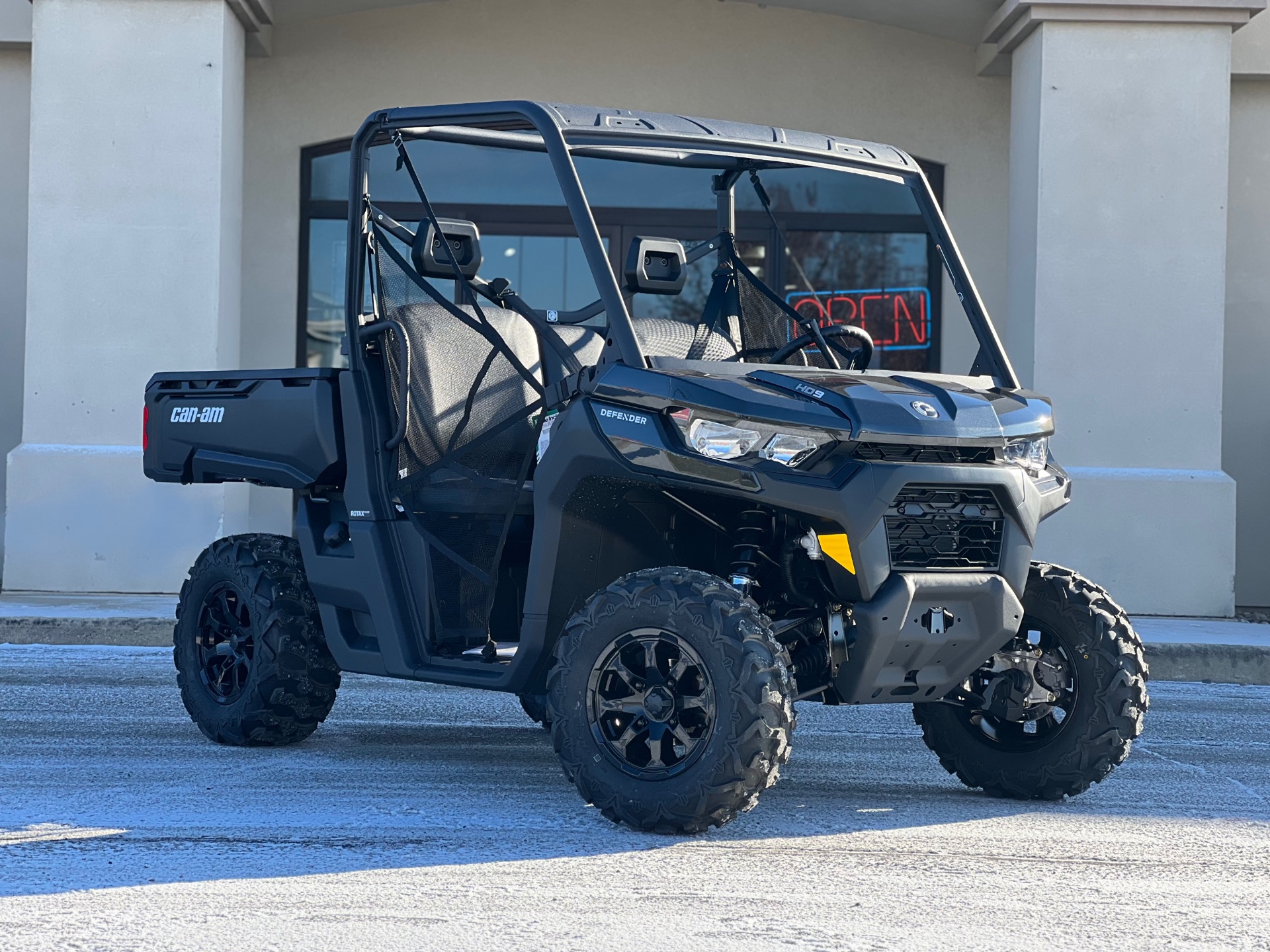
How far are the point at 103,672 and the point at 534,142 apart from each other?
4.21 meters

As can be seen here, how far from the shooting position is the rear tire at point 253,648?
604 centimetres

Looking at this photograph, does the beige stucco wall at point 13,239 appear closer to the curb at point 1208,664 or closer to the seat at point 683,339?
the curb at point 1208,664

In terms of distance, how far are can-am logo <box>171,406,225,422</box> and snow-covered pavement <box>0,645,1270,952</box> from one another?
47.7 inches

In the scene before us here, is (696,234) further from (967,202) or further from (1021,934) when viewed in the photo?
(1021,934)

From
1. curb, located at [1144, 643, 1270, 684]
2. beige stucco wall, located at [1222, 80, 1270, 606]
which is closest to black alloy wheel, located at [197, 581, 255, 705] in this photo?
curb, located at [1144, 643, 1270, 684]

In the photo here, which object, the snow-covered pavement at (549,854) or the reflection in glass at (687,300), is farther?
the reflection in glass at (687,300)

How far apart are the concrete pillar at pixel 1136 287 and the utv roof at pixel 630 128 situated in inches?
274

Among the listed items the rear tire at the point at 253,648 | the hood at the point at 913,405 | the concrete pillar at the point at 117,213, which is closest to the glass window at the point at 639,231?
the concrete pillar at the point at 117,213

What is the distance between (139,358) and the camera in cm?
1223

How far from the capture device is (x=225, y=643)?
20.8 feet

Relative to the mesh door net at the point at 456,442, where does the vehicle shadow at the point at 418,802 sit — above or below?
below

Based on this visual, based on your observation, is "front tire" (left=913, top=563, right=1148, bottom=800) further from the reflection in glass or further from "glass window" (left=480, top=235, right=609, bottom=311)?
"glass window" (left=480, top=235, right=609, bottom=311)

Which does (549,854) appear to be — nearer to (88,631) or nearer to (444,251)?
(444,251)

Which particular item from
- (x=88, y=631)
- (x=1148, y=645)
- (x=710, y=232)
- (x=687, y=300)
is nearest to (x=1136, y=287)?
(x=1148, y=645)
